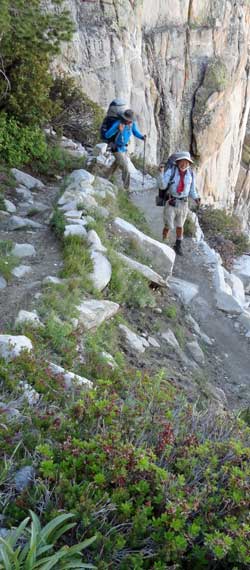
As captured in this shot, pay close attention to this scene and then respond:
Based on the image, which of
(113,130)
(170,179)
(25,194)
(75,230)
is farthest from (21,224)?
(113,130)

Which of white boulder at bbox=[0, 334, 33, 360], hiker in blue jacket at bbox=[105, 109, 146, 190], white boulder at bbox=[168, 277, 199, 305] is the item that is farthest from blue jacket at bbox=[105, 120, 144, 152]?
white boulder at bbox=[0, 334, 33, 360]

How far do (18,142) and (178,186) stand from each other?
3295 millimetres

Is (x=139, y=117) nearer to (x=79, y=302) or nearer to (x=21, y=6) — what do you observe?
(x=21, y=6)

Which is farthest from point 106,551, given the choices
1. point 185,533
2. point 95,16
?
point 95,16

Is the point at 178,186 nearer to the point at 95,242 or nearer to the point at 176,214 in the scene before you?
the point at 176,214

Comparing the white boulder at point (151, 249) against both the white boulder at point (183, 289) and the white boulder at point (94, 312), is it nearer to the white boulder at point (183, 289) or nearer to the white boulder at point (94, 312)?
the white boulder at point (183, 289)

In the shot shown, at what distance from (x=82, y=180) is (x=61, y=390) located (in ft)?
20.1

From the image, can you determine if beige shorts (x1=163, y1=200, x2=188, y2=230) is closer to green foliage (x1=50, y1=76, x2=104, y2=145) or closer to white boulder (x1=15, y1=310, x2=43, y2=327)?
green foliage (x1=50, y1=76, x2=104, y2=145)

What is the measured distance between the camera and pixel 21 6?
26.9ft

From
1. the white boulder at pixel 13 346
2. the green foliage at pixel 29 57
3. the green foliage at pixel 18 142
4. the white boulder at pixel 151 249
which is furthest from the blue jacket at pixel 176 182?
the white boulder at pixel 13 346

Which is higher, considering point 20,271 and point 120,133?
point 120,133

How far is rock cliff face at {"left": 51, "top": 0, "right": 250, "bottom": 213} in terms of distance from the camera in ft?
55.2

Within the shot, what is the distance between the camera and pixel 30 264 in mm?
6879

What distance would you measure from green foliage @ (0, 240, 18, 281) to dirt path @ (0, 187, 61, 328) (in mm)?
98
